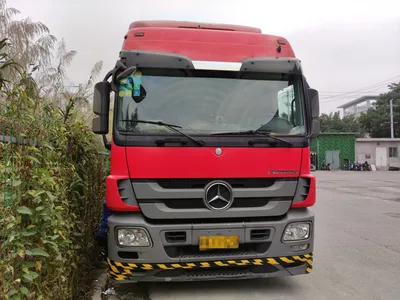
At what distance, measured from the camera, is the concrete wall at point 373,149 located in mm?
38844

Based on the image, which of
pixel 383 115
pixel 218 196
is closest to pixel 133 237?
Result: pixel 218 196

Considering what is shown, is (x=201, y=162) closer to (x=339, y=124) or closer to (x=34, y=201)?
A: (x=34, y=201)

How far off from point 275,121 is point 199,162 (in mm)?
1044

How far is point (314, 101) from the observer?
4508 millimetres

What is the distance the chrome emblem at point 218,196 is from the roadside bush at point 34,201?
140cm

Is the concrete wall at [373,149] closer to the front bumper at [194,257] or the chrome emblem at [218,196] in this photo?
the front bumper at [194,257]

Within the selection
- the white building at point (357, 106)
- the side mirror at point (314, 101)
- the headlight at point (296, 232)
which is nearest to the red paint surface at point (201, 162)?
the headlight at point (296, 232)

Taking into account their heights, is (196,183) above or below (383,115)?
below

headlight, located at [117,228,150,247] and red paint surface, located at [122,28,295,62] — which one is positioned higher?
red paint surface, located at [122,28,295,62]

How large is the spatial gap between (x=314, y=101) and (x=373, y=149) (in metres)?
38.4

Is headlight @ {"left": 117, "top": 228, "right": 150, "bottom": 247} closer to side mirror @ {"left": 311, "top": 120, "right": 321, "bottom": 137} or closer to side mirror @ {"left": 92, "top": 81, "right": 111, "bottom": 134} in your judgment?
side mirror @ {"left": 92, "top": 81, "right": 111, "bottom": 134}

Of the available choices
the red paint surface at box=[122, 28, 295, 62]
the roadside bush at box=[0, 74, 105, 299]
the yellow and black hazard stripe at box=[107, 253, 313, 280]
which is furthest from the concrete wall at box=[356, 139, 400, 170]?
the roadside bush at box=[0, 74, 105, 299]

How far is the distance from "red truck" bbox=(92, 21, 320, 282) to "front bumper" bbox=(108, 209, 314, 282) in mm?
11

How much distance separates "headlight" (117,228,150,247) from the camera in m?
3.86
